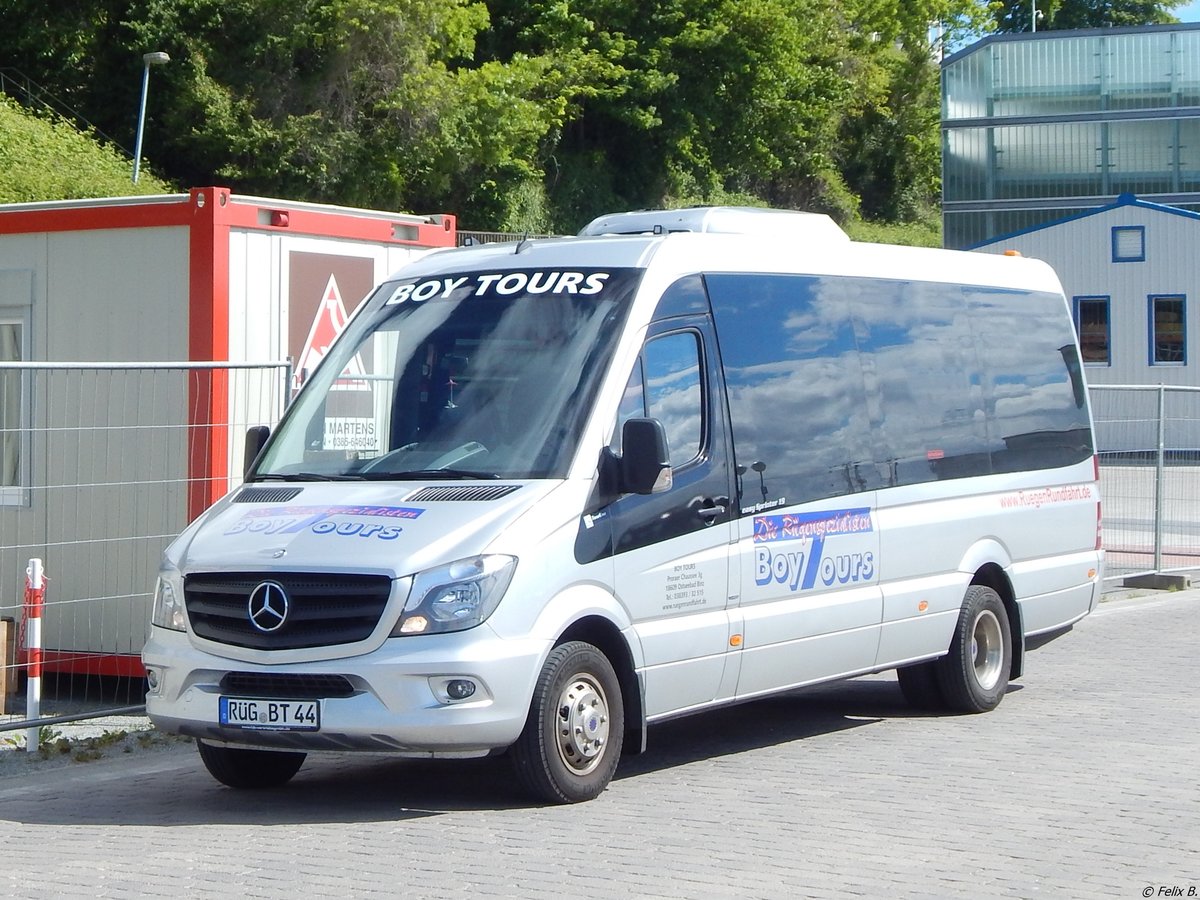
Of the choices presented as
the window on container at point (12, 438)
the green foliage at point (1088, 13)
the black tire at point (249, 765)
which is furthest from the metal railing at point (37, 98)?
the green foliage at point (1088, 13)

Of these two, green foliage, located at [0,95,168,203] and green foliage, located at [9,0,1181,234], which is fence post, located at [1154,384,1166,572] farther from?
green foliage, located at [9,0,1181,234]

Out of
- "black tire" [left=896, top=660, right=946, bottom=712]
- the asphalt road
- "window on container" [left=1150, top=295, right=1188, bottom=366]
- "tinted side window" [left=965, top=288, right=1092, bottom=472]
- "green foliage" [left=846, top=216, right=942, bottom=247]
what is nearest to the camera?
the asphalt road

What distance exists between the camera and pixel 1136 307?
38.0 m

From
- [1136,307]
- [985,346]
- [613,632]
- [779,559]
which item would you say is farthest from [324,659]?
[1136,307]

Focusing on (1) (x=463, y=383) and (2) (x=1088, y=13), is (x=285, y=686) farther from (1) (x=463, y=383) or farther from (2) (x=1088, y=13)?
(2) (x=1088, y=13)

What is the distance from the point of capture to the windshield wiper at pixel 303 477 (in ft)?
26.4

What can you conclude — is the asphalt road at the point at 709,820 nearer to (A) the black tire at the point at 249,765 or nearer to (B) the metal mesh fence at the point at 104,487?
(A) the black tire at the point at 249,765

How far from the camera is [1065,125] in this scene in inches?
1781

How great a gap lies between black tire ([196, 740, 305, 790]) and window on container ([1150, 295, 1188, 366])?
106ft

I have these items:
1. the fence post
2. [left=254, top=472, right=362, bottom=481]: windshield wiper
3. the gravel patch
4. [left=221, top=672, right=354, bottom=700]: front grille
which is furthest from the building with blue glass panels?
[left=221, top=672, right=354, bottom=700]: front grille

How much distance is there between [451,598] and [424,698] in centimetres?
42

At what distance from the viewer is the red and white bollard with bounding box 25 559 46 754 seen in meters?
9.11

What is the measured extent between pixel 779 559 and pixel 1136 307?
31.3 meters

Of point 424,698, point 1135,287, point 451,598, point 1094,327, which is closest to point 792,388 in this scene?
point 451,598
